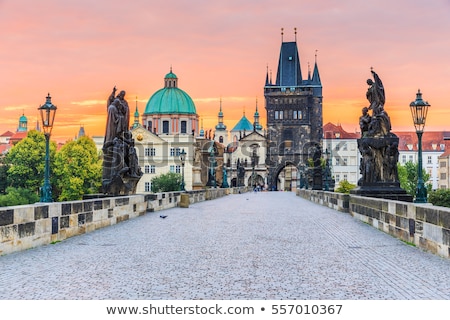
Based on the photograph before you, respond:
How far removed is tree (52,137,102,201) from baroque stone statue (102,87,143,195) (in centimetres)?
5712

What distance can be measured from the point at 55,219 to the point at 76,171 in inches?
2634

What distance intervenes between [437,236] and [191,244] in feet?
14.4

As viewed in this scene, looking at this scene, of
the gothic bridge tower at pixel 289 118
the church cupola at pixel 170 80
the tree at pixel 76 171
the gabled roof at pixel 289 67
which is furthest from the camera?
the church cupola at pixel 170 80

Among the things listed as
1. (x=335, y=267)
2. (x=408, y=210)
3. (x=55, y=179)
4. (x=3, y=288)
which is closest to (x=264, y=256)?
(x=335, y=267)

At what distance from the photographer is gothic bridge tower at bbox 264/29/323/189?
126 m

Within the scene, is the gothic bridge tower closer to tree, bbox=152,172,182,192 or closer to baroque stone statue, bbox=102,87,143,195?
tree, bbox=152,172,182,192

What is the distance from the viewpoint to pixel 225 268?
31.6 feet

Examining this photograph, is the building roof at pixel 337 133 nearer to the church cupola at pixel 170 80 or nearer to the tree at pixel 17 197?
the church cupola at pixel 170 80

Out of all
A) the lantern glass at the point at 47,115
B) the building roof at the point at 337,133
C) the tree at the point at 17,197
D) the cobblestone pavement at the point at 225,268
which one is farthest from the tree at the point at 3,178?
the building roof at the point at 337,133

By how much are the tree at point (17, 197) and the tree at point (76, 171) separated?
5348 mm

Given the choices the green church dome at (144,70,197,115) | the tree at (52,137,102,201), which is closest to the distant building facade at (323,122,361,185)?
the green church dome at (144,70,197,115)

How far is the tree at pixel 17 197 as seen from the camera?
206ft

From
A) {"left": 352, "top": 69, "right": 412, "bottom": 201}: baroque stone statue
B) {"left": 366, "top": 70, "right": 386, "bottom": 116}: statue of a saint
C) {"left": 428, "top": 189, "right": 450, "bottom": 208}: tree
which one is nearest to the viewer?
{"left": 352, "top": 69, "right": 412, "bottom": 201}: baroque stone statue

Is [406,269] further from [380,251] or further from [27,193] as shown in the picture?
[27,193]
